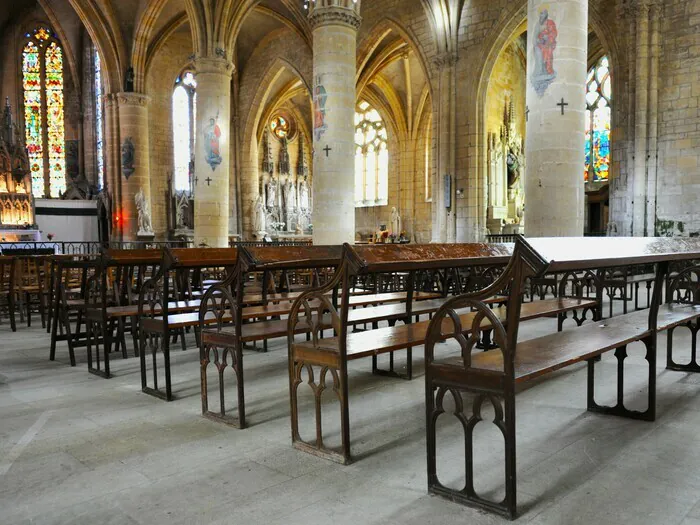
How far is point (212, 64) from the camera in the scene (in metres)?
16.3

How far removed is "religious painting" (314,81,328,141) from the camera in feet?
39.3

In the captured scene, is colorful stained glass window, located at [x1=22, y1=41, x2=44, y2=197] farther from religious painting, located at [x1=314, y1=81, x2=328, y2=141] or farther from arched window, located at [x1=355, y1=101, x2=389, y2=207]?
religious painting, located at [x1=314, y1=81, x2=328, y2=141]

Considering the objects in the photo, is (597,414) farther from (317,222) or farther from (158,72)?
(158,72)

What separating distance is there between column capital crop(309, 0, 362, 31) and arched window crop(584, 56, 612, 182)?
1459 centimetres

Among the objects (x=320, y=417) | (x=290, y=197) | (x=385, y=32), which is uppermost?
(x=385, y=32)

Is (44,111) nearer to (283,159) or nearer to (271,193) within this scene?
(271,193)

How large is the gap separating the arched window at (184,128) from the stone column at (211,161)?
10639mm

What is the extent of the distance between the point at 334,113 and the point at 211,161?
17.3 feet

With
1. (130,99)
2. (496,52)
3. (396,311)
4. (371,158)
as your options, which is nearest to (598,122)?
(496,52)

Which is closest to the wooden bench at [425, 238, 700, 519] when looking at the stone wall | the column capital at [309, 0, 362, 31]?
the column capital at [309, 0, 362, 31]

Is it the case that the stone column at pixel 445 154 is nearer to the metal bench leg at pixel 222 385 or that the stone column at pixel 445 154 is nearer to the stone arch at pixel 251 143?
the stone arch at pixel 251 143

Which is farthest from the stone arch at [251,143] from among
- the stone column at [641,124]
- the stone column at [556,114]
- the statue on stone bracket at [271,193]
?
the stone column at [556,114]

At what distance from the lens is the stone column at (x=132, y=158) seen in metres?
22.0

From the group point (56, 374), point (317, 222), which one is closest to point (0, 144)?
point (317, 222)
